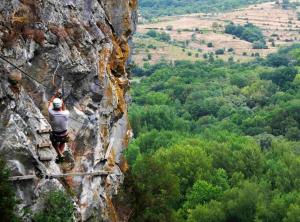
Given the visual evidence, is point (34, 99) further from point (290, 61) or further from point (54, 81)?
point (290, 61)

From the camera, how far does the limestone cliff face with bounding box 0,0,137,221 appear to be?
21.6m

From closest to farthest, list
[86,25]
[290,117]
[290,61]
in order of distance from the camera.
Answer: [86,25], [290,117], [290,61]

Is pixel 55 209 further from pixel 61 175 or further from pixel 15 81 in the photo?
pixel 15 81

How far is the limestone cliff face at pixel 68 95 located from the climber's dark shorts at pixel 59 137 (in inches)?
8.4

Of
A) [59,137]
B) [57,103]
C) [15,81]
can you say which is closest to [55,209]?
[59,137]

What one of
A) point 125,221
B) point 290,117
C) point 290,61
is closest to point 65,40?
point 125,221

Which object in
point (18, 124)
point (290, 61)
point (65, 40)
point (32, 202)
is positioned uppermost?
point (65, 40)

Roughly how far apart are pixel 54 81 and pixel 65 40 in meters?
1.56

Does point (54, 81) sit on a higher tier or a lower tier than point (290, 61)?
higher

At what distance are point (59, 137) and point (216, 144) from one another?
164ft

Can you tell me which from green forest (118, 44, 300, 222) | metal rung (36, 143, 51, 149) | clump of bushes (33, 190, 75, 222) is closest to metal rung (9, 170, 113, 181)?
clump of bushes (33, 190, 75, 222)

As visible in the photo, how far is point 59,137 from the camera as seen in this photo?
22.5 meters

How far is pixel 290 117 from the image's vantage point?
94.4 metres

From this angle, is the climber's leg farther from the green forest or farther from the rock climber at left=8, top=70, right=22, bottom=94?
the green forest
